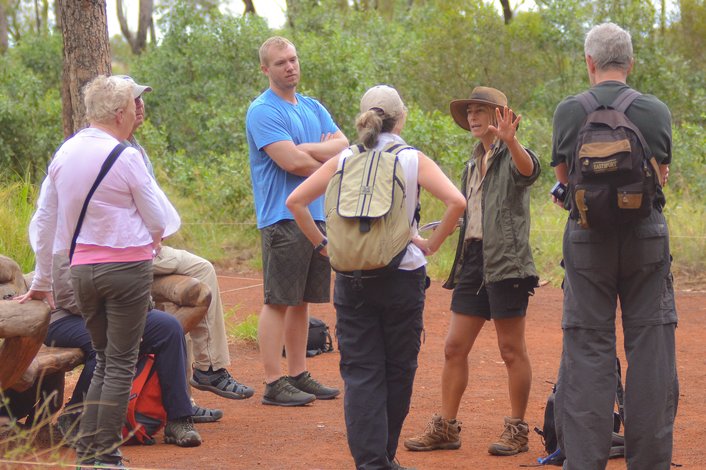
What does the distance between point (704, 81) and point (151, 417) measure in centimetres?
1516

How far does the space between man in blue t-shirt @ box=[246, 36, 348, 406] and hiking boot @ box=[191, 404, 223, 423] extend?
1.45 ft

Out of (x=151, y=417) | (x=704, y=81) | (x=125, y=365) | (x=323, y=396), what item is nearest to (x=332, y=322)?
(x=323, y=396)

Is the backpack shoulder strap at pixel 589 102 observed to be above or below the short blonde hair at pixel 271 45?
below

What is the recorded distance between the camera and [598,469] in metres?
4.37

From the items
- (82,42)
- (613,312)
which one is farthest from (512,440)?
(82,42)

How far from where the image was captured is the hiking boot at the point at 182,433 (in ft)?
17.7

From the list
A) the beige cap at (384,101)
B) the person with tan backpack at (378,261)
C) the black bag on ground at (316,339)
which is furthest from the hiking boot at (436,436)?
the black bag on ground at (316,339)

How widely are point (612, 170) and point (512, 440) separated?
174cm

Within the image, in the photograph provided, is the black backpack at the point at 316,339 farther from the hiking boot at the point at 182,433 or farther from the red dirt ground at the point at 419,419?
the hiking boot at the point at 182,433

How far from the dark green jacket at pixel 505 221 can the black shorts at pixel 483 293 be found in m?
0.07

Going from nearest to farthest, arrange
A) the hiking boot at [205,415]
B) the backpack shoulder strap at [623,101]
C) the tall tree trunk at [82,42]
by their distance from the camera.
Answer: the backpack shoulder strap at [623,101]
the hiking boot at [205,415]
the tall tree trunk at [82,42]

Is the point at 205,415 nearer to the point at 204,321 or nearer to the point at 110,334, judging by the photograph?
the point at 204,321

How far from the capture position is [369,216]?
171 inches

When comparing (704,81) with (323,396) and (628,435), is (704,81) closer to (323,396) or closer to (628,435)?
(323,396)
